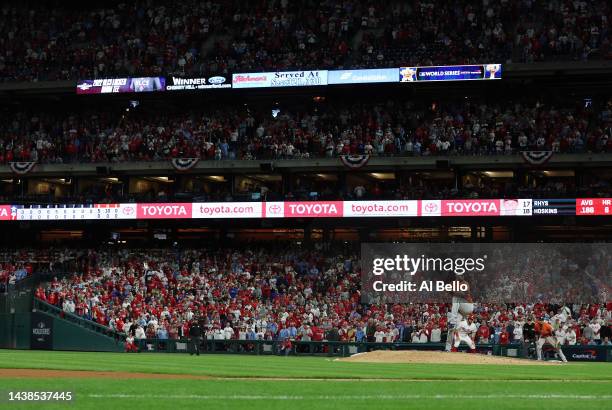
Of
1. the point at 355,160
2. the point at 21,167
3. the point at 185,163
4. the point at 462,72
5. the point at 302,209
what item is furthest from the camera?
the point at 21,167

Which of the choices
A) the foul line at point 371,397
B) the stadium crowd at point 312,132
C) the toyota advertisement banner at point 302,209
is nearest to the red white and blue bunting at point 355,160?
the stadium crowd at point 312,132

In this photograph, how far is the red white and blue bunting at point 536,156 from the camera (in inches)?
1618

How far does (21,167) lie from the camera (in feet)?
154

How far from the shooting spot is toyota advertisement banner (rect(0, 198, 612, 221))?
3959 centimetres

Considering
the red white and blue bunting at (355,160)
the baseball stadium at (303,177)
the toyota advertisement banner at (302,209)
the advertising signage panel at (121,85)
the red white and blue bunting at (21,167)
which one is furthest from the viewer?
the red white and blue bunting at (21,167)

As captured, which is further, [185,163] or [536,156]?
[185,163]

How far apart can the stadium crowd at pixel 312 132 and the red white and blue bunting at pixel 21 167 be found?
0.64m

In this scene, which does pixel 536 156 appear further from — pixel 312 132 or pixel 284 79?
pixel 284 79

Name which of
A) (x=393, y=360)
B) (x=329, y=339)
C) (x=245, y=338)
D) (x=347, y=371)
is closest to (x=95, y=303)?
(x=245, y=338)

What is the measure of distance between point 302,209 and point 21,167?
14682 mm

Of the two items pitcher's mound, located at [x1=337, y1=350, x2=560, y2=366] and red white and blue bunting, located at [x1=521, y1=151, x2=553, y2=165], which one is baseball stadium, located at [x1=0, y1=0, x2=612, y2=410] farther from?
pitcher's mound, located at [x1=337, y1=350, x2=560, y2=366]

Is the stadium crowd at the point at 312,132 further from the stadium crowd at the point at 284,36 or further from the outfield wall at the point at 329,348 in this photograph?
the outfield wall at the point at 329,348

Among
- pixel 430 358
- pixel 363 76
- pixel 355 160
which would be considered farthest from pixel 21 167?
pixel 430 358

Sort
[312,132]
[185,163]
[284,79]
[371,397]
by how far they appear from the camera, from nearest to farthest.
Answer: [371,397] → [185,163] → [284,79] → [312,132]
